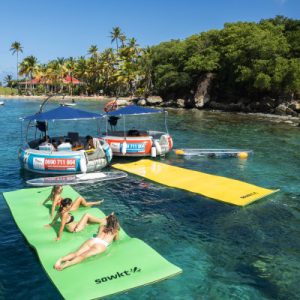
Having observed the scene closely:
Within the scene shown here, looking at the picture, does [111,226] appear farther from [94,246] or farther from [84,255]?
[84,255]

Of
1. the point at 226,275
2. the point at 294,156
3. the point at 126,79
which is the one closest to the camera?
the point at 226,275

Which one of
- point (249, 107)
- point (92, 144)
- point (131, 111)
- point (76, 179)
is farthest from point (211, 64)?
point (76, 179)

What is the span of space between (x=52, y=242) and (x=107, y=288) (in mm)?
2817

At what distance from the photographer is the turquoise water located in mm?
8453

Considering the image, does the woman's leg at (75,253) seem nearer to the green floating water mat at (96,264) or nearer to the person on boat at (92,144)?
the green floating water mat at (96,264)

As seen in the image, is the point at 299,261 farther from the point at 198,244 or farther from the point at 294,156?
the point at 294,156

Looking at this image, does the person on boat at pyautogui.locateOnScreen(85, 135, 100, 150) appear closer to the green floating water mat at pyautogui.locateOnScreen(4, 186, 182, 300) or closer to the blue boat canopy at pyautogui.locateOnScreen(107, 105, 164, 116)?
the blue boat canopy at pyautogui.locateOnScreen(107, 105, 164, 116)

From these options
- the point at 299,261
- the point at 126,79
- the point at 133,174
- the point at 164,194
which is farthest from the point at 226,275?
the point at 126,79

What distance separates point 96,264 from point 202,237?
12.2ft

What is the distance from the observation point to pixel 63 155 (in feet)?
55.8

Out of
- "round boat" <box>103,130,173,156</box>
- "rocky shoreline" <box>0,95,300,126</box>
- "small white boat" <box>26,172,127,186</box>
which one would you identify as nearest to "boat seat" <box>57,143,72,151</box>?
"small white boat" <box>26,172,127,186</box>

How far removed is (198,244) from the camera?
10.7 meters

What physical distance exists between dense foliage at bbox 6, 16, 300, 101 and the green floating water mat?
4712cm

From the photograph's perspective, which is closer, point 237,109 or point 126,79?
point 237,109
